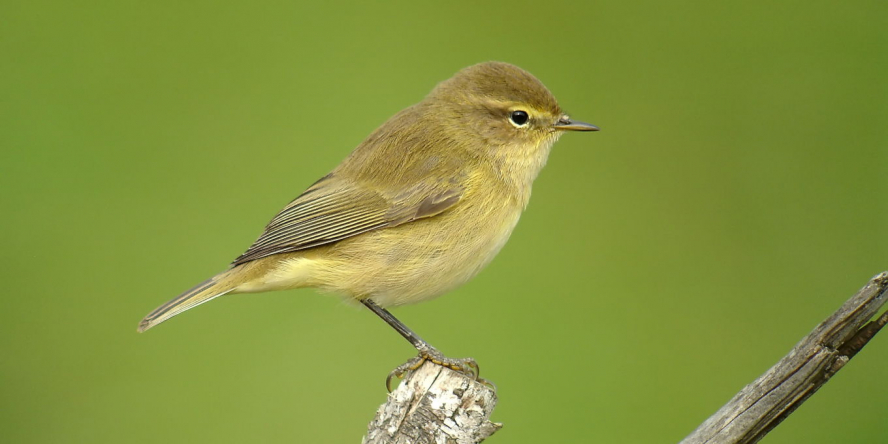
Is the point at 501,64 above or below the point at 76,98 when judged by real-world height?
below

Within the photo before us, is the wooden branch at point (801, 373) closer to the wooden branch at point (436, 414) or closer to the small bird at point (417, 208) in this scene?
the wooden branch at point (436, 414)

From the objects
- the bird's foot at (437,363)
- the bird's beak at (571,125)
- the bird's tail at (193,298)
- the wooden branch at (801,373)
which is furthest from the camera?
the bird's beak at (571,125)

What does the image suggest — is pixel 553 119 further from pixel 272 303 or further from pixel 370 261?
pixel 272 303

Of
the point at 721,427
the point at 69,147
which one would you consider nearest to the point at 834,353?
the point at 721,427

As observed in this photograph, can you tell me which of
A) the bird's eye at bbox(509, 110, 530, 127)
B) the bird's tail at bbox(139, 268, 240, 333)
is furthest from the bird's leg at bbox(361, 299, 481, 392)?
the bird's eye at bbox(509, 110, 530, 127)

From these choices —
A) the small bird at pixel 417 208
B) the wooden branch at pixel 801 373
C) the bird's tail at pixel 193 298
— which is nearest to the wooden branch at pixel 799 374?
the wooden branch at pixel 801 373

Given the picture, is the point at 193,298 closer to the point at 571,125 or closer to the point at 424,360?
the point at 424,360
